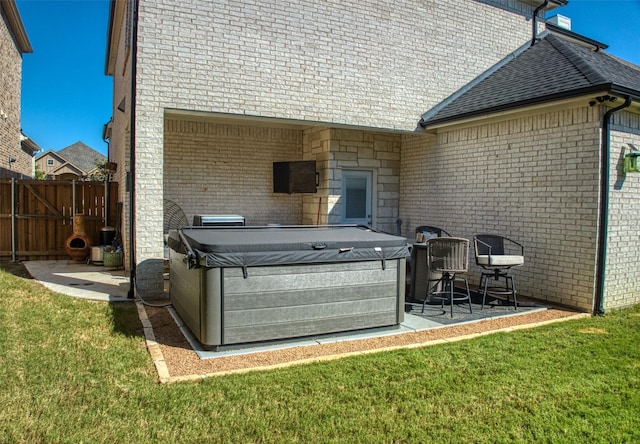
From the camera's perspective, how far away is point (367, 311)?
5301mm

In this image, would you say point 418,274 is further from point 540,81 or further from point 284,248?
point 540,81

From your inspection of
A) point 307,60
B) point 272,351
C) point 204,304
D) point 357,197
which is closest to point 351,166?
point 357,197

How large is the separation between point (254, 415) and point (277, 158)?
7.71m

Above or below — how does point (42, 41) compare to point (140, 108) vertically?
above

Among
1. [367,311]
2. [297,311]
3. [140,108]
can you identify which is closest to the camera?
[297,311]

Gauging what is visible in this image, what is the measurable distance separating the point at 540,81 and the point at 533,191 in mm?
1833

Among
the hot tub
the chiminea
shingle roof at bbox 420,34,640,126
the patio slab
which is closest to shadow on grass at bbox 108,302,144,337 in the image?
the patio slab

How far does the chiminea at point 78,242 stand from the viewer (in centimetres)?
1023

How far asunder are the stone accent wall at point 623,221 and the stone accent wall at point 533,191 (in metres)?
0.34

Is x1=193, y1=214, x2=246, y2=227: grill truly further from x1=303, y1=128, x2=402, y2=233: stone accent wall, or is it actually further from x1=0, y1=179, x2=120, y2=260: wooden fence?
x1=0, y1=179, x2=120, y2=260: wooden fence

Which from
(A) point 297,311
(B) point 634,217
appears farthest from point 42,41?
(B) point 634,217

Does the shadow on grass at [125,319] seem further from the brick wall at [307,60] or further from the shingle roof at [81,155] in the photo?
the shingle roof at [81,155]

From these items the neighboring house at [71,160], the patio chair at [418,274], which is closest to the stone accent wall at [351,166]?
the patio chair at [418,274]

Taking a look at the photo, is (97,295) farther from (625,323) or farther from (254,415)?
(625,323)
